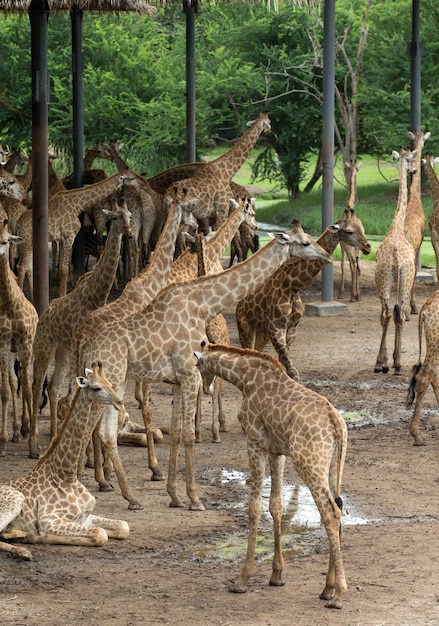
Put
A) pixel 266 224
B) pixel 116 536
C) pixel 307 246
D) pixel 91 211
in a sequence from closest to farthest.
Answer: pixel 116 536 < pixel 307 246 < pixel 91 211 < pixel 266 224

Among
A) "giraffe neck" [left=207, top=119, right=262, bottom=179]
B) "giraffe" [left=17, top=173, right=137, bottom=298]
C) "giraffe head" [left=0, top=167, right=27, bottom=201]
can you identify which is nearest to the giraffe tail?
"giraffe neck" [left=207, top=119, right=262, bottom=179]

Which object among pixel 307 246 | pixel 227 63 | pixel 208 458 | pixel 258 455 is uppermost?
pixel 227 63

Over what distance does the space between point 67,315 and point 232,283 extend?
1.60 meters

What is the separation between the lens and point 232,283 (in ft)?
25.8

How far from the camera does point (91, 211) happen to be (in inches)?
646

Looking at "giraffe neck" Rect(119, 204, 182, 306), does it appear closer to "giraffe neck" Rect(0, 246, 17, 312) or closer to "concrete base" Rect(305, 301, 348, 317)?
"giraffe neck" Rect(0, 246, 17, 312)

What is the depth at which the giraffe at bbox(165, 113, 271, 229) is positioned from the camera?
555 inches

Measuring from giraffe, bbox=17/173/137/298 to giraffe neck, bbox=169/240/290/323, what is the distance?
21.0 ft

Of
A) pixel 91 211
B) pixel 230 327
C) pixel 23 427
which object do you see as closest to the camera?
pixel 23 427

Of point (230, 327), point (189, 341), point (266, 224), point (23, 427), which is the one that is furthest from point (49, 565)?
point (266, 224)

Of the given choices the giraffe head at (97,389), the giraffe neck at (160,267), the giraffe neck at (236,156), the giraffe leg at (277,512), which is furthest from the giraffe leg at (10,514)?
the giraffe neck at (236,156)

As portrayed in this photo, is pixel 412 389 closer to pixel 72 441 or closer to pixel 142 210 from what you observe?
pixel 72 441

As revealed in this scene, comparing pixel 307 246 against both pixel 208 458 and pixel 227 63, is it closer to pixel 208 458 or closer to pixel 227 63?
pixel 208 458

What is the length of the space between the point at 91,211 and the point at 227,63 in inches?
484
